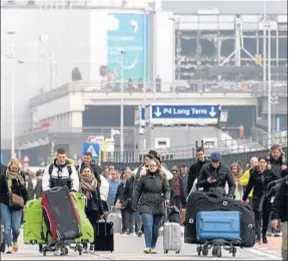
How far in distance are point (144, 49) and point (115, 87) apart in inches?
659

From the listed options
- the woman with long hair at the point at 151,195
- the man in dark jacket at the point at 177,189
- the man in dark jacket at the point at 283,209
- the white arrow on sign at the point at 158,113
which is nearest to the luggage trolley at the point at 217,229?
the woman with long hair at the point at 151,195

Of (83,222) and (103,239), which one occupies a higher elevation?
(83,222)

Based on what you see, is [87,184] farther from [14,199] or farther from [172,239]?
[172,239]

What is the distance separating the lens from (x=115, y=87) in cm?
10175

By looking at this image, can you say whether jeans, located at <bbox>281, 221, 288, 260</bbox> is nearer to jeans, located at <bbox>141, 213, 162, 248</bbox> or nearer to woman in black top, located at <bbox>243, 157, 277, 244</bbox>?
jeans, located at <bbox>141, 213, 162, 248</bbox>

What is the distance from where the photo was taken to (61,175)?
70.9 ft

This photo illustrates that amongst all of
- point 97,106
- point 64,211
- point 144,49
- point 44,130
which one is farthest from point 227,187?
point 144,49

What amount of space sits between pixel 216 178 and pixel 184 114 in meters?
40.1

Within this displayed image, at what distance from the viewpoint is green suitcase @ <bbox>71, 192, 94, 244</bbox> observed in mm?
21500

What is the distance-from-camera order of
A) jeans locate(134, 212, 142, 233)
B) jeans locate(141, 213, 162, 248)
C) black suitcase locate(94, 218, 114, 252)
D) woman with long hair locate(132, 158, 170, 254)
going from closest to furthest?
woman with long hair locate(132, 158, 170, 254) < jeans locate(141, 213, 162, 248) < black suitcase locate(94, 218, 114, 252) < jeans locate(134, 212, 142, 233)

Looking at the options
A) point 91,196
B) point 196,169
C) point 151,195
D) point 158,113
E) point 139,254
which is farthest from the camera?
point 158,113

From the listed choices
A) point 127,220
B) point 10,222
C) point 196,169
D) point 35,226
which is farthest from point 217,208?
point 127,220

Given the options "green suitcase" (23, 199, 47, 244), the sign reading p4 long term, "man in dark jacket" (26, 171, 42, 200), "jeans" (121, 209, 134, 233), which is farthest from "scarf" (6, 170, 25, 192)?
the sign reading p4 long term

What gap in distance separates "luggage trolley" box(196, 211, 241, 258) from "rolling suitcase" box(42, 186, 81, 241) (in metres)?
1.70
